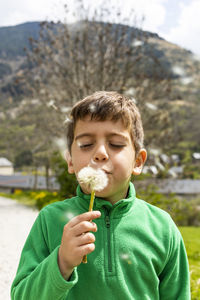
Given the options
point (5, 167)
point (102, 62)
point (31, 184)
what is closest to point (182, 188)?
point (31, 184)

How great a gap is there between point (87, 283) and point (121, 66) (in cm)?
814

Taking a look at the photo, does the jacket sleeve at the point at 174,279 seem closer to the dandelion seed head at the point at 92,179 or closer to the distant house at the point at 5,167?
the dandelion seed head at the point at 92,179

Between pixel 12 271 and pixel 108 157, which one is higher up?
pixel 108 157

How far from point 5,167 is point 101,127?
1998 inches

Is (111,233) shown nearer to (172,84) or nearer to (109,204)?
(109,204)

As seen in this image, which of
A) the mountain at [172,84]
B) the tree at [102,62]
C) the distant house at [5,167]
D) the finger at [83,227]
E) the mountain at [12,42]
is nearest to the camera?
the finger at [83,227]

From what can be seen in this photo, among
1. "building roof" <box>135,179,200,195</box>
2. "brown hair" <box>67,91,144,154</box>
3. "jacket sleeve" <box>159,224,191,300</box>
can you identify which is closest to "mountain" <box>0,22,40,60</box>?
"building roof" <box>135,179,200,195</box>

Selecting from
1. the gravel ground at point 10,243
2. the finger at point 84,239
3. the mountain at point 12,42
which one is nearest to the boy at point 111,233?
the finger at point 84,239

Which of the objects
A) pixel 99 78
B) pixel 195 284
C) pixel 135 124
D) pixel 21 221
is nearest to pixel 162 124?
pixel 99 78

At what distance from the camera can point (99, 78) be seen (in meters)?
8.46

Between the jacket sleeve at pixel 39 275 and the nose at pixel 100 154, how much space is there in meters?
0.37

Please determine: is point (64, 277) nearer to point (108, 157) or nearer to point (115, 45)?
point (108, 157)

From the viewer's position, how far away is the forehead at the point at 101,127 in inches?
53.4

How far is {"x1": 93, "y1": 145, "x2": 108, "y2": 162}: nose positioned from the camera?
1271 millimetres
